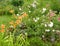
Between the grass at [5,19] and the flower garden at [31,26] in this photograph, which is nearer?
the flower garden at [31,26]

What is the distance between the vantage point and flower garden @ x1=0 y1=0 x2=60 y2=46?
6613 millimetres

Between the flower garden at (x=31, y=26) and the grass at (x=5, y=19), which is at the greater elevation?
the flower garden at (x=31, y=26)

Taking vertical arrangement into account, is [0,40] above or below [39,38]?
above

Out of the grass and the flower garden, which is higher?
the flower garden

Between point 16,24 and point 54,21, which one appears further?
point 54,21

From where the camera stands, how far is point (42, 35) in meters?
7.31

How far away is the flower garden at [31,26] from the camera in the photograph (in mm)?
6613

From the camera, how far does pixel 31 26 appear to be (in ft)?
25.2

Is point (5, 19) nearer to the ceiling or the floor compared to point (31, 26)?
nearer to the floor

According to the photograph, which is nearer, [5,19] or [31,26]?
[31,26]

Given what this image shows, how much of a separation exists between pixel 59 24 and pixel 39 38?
1.03m

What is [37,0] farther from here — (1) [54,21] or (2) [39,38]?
(2) [39,38]

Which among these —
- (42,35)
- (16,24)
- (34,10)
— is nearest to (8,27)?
(16,24)

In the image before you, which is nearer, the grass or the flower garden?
the flower garden
